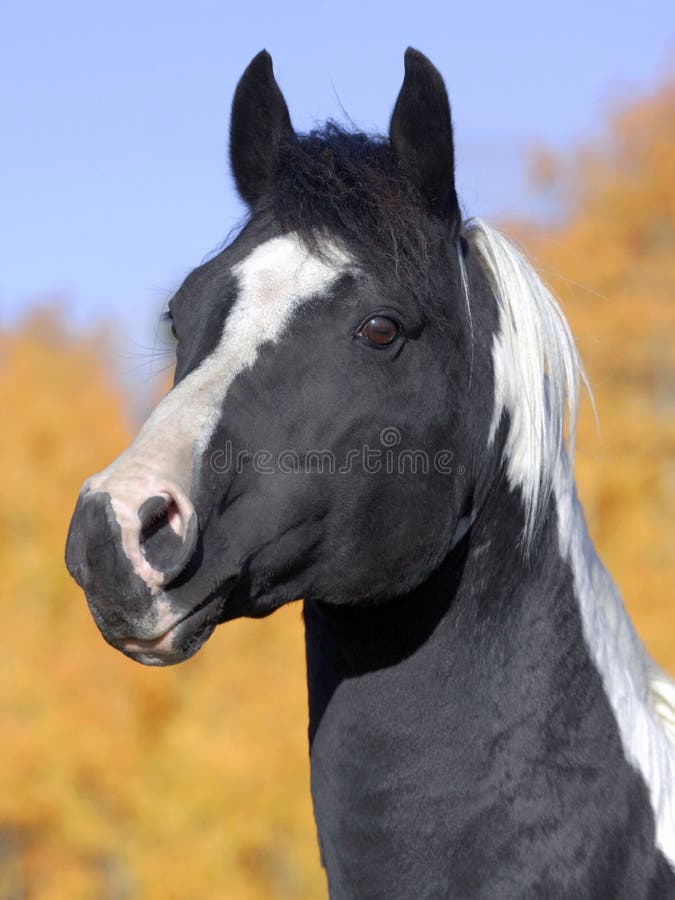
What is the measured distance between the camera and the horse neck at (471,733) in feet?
8.32

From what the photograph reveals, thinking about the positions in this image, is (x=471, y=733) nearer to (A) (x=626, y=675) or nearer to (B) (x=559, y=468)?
(A) (x=626, y=675)

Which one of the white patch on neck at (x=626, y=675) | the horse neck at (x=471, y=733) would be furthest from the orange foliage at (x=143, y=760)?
the horse neck at (x=471, y=733)

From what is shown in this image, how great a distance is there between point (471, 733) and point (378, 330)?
1031mm

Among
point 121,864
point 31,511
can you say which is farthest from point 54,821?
point 31,511

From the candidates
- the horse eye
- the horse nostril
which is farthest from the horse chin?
the horse eye

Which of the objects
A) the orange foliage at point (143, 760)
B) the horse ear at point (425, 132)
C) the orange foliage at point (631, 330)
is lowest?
the orange foliage at point (143, 760)

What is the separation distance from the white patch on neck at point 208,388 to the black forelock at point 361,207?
2.6 inches

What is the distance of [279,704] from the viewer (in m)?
18.1

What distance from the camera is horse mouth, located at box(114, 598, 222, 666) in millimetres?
2316

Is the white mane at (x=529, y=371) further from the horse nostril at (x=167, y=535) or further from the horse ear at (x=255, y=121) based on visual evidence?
the horse nostril at (x=167, y=535)

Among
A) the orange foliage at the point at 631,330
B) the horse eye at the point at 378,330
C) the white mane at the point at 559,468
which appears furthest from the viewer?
the orange foliage at the point at 631,330

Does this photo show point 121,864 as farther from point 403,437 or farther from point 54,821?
point 403,437

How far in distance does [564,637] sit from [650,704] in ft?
1.25

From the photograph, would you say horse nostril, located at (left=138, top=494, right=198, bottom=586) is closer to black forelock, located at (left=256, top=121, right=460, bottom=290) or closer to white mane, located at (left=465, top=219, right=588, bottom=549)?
black forelock, located at (left=256, top=121, right=460, bottom=290)
